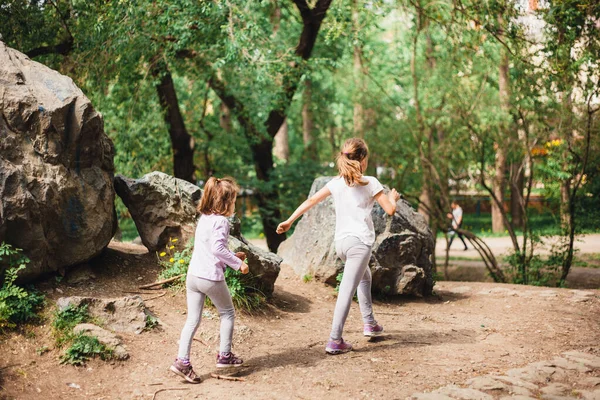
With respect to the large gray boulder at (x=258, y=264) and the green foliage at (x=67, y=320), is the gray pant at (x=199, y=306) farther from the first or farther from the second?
the large gray boulder at (x=258, y=264)

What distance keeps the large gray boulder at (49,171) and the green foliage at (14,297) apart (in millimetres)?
156

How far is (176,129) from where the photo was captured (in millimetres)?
14898

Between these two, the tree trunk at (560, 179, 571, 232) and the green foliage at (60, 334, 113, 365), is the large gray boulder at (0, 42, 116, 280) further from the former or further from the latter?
the tree trunk at (560, 179, 571, 232)

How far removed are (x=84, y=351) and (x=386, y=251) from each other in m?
4.28

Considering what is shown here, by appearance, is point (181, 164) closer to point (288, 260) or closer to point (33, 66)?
point (288, 260)

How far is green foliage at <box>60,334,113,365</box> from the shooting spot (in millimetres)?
5641

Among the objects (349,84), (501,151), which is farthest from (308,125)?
(501,151)

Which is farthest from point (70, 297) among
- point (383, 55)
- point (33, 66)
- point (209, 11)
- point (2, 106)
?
point (383, 55)

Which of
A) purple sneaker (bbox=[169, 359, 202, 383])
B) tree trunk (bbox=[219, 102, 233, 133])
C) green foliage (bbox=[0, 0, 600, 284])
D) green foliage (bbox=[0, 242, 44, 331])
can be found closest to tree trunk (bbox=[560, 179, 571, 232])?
green foliage (bbox=[0, 0, 600, 284])

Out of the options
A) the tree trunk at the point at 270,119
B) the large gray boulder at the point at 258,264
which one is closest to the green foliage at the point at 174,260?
the large gray boulder at the point at 258,264

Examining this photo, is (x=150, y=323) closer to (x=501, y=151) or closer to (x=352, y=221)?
(x=352, y=221)

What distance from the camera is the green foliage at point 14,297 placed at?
597cm

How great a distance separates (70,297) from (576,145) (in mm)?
9832

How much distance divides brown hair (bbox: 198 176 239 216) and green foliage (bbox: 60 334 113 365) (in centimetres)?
145
